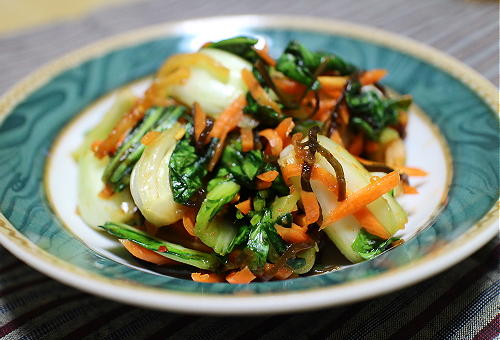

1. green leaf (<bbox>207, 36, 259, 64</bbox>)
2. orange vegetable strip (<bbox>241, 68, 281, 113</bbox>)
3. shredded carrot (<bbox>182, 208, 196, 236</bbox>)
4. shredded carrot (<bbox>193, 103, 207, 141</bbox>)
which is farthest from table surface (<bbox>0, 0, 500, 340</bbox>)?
green leaf (<bbox>207, 36, 259, 64</bbox>)

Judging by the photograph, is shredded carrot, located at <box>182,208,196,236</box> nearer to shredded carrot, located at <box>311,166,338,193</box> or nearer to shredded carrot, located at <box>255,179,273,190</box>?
shredded carrot, located at <box>255,179,273,190</box>

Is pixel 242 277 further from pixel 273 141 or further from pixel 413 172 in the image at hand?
pixel 413 172

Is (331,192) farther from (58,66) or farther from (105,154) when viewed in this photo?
(58,66)

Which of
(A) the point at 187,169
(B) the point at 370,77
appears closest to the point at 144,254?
(A) the point at 187,169

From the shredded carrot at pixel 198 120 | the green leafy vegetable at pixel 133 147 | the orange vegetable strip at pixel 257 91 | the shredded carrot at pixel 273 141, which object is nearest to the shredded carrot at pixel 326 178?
the shredded carrot at pixel 273 141

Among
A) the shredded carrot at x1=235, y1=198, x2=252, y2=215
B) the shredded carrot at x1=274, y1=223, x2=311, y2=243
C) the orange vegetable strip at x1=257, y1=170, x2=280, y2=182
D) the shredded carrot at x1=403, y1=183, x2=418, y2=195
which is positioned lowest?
the shredded carrot at x1=403, y1=183, x2=418, y2=195

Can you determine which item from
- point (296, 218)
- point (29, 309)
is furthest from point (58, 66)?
point (296, 218)
